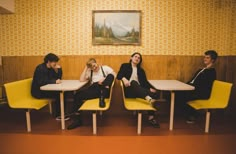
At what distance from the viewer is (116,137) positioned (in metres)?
2.66

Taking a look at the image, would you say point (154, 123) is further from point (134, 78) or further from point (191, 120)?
point (134, 78)

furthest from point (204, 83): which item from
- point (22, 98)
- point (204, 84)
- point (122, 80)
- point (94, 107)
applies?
point (22, 98)

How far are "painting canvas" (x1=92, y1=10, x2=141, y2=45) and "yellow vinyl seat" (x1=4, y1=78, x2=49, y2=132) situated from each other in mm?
1527

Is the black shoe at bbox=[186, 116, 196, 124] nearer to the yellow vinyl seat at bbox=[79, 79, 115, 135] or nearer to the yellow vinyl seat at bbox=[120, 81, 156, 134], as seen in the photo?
the yellow vinyl seat at bbox=[120, 81, 156, 134]

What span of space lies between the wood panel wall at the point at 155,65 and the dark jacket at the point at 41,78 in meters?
0.48

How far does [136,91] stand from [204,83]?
1132 mm

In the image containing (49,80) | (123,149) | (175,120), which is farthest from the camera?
(175,120)

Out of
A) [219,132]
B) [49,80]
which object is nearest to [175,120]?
[219,132]

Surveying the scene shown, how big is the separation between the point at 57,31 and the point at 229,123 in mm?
3644

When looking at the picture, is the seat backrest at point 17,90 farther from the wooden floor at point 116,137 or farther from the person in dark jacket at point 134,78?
the person in dark jacket at point 134,78

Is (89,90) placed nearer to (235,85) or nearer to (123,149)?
(123,149)

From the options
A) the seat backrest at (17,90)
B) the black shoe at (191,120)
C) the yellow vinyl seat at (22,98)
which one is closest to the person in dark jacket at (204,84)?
the black shoe at (191,120)

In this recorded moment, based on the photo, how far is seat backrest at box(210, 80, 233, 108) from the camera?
2695mm

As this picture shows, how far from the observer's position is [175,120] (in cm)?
338
